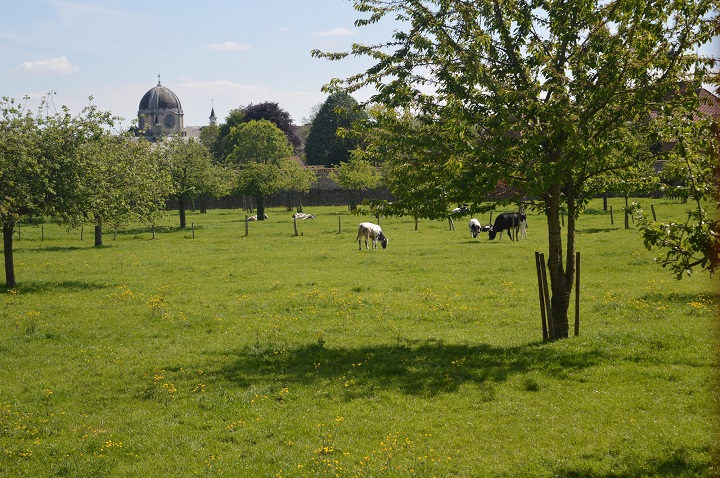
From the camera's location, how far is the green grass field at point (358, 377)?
382 inches

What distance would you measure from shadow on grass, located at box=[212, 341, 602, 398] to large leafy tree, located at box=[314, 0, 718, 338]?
205cm

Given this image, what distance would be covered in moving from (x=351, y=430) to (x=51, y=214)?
19729mm

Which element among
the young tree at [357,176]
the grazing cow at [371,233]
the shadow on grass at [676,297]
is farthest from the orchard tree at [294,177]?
the shadow on grass at [676,297]

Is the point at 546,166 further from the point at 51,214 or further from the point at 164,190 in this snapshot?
the point at 164,190

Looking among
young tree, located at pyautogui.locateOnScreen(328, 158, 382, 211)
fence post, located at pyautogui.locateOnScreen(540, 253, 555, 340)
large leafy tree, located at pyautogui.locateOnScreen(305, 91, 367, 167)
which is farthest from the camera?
large leafy tree, located at pyautogui.locateOnScreen(305, 91, 367, 167)

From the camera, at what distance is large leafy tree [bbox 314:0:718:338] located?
13.4 m

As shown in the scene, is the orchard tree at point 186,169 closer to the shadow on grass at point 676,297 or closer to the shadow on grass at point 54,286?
the shadow on grass at point 54,286

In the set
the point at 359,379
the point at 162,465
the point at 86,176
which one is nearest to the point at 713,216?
the point at 359,379

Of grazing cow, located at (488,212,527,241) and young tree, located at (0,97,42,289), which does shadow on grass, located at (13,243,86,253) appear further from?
grazing cow, located at (488,212,527,241)

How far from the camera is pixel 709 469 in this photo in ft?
27.9

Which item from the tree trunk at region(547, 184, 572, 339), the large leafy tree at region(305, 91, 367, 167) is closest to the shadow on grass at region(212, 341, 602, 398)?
the tree trunk at region(547, 184, 572, 339)

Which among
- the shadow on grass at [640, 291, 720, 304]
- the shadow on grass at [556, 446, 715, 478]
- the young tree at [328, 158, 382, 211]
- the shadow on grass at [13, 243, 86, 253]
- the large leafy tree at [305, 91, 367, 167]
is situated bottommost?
the shadow on grass at [556, 446, 715, 478]

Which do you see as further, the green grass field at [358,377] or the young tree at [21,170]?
the young tree at [21,170]

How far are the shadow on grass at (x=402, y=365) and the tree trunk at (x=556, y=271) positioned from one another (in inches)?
35.3
